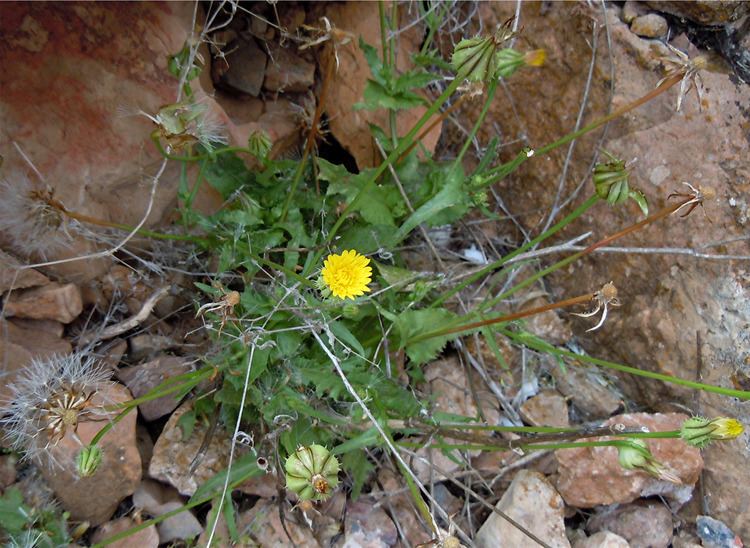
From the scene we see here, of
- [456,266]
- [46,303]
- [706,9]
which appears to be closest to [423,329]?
[456,266]

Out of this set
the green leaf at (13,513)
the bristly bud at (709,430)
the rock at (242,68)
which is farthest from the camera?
the rock at (242,68)

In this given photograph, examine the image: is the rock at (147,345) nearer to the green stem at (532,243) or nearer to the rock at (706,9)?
the green stem at (532,243)

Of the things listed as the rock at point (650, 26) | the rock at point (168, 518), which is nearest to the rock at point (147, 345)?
the rock at point (168, 518)

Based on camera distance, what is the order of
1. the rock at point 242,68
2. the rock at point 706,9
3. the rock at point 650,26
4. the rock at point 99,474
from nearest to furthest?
the rock at point 99,474 < the rock at point 706,9 < the rock at point 650,26 < the rock at point 242,68

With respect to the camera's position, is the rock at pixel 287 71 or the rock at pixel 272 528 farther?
the rock at pixel 287 71

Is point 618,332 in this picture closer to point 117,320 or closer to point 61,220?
point 117,320

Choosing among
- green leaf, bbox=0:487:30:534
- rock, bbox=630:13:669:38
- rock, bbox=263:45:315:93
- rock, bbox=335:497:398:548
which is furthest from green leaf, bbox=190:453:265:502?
rock, bbox=630:13:669:38

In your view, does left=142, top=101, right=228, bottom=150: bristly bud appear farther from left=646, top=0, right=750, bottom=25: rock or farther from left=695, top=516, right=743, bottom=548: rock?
left=695, top=516, right=743, bottom=548: rock
